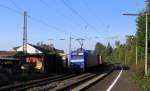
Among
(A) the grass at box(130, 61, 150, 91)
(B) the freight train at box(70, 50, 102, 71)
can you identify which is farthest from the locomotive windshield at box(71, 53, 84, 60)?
(A) the grass at box(130, 61, 150, 91)

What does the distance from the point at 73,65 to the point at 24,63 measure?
8.02 metres

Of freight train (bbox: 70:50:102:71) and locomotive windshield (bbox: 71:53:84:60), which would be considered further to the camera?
locomotive windshield (bbox: 71:53:84:60)

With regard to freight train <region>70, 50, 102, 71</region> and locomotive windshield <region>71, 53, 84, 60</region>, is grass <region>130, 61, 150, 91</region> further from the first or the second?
locomotive windshield <region>71, 53, 84, 60</region>

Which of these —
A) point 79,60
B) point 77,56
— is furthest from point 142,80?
point 77,56

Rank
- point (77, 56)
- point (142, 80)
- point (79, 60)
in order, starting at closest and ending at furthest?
point (142, 80) < point (79, 60) < point (77, 56)

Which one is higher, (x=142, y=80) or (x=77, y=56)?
A: (x=77, y=56)

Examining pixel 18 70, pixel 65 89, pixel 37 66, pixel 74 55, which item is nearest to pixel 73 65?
pixel 74 55

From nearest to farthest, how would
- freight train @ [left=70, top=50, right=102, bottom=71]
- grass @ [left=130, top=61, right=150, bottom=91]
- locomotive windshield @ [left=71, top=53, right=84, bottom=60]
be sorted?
grass @ [left=130, top=61, right=150, bottom=91] < freight train @ [left=70, top=50, right=102, bottom=71] < locomotive windshield @ [left=71, top=53, right=84, bottom=60]

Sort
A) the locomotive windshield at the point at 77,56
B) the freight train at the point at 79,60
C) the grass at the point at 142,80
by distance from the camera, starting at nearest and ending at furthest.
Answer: the grass at the point at 142,80 < the freight train at the point at 79,60 < the locomotive windshield at the point at 77,56

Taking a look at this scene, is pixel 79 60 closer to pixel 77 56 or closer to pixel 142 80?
pixel 77 56

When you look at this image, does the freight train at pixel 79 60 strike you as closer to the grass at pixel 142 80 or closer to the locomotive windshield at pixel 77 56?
the locomotive windshield at pixel 77 56

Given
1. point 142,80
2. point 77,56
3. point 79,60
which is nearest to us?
point 142,80

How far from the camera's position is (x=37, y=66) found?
61.6m

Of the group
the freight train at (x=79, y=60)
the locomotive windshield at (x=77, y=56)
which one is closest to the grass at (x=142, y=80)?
the freight train at (x=79, y=60)
